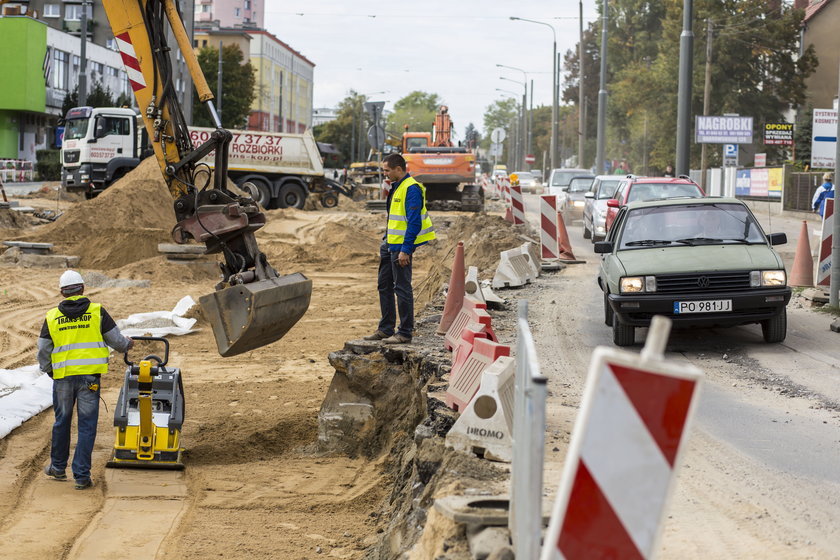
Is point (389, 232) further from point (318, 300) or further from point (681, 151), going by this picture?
point (681, 151)

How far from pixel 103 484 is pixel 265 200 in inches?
1174

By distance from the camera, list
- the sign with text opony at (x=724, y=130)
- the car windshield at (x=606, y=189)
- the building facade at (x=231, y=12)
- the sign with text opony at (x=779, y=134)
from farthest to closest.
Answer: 1. the building facade at (x=231, y=12)
2. the sign with text opony at (x=779, y=134)
3. the sign with text opony at (x=724, y=130)
4. the car windshield at (x=606, y=189)

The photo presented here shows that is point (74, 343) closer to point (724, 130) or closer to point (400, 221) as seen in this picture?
point (400, 221)

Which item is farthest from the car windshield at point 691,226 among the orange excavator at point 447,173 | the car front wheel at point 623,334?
the orange excavator at point 447,173

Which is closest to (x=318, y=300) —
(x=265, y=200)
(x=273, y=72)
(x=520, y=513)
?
(x=520, y=513)

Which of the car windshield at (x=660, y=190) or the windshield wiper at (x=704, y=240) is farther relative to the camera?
the car windshield at (x=660, y=190)

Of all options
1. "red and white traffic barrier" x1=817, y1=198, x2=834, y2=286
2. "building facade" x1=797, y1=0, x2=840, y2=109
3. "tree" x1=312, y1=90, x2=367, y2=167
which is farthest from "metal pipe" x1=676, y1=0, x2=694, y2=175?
"tree" x1=312, y1=90, x2=367, y2=167

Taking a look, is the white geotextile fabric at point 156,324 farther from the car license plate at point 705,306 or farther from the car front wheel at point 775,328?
the car front wheel at point 775,328

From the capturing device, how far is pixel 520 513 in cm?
386

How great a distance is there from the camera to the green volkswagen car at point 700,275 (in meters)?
10.7

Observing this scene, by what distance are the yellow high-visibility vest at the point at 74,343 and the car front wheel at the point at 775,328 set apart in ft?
21.3

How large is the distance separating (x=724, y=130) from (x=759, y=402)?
32761 millimetres

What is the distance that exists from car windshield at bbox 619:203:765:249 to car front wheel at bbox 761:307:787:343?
95cm

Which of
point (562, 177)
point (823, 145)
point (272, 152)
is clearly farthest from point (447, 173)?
point (823, 145)
